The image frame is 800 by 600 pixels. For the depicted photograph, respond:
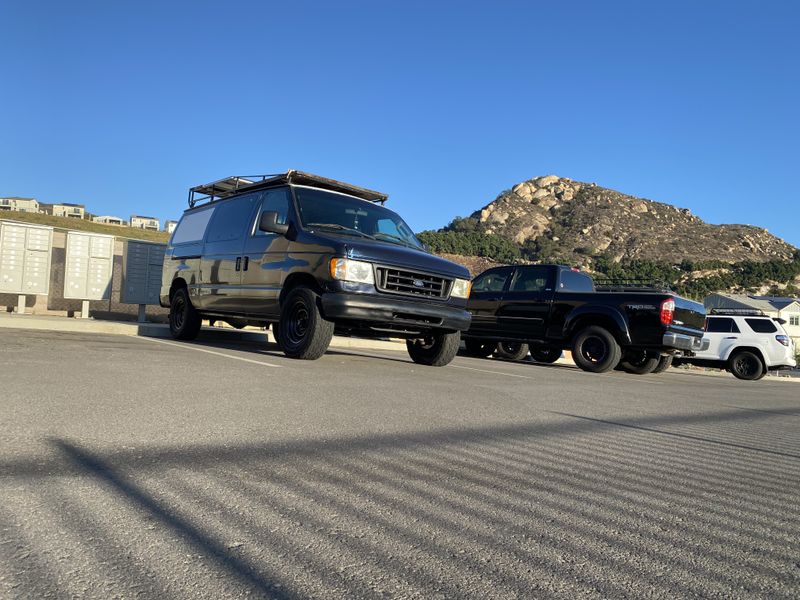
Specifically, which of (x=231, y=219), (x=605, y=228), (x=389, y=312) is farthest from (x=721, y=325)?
(x=605, y=228)

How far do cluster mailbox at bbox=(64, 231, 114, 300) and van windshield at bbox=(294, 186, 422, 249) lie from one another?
7.28 metres

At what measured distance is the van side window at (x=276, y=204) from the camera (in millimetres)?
8594

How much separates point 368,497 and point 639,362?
12.1m

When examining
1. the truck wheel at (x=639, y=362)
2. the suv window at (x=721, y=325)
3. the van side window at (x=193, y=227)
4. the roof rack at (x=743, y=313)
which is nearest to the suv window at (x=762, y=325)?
the roof rack at (x=743, y=313)

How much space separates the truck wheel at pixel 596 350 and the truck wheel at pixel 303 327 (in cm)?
591

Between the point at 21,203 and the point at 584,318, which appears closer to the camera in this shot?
the point at 584,318

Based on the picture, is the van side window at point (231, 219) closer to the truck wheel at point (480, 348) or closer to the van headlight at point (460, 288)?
the van headlight at point (460, 288)

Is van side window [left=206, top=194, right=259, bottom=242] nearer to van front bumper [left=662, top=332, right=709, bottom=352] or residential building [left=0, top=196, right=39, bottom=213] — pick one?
van front bumper [left=662, top=332, right=709, bottom=352]

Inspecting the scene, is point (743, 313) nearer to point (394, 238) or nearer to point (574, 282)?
point (574, 282)

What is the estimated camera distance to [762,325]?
56.2ft

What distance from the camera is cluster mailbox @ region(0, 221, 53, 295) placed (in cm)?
1324

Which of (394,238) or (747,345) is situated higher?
(394,238)

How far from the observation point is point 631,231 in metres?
87.5

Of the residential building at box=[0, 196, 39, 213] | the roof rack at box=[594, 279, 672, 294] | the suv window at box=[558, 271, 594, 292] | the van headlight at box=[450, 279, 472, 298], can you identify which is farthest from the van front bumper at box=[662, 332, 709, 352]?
the residential building at box=[0, 196, 39, 213]
